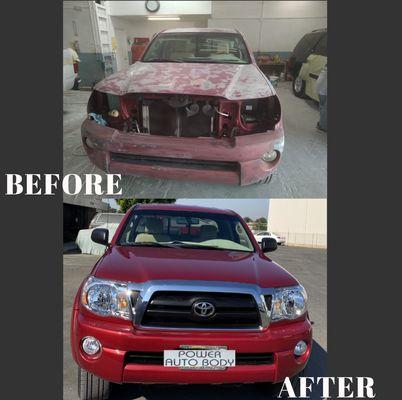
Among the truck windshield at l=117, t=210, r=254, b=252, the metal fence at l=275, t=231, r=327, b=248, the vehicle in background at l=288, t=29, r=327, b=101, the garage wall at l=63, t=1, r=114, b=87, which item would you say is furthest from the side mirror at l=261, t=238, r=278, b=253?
the metal fence at l=275, t=231, r=327, b=248

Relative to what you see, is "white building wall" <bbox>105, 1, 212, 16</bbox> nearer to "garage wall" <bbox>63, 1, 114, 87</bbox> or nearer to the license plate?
"garage wall" <bbox>63, 1, 114, 87</bbox>

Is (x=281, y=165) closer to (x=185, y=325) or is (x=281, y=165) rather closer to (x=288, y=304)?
(x=288, y=304)

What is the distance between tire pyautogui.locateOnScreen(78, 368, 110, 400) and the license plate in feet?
2.10

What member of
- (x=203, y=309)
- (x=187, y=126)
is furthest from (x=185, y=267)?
(x=187, y=126)

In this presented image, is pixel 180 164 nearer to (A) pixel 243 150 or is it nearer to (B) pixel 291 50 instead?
(A) pixel 243 150

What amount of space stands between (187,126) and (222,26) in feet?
6.10

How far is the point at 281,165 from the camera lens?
5.71 m

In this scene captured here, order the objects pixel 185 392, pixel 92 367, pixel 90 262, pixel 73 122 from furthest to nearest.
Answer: pixel 90 262
pixel 73 122
pixel 185 392
pixel 92 367

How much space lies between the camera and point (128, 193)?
5934 mm

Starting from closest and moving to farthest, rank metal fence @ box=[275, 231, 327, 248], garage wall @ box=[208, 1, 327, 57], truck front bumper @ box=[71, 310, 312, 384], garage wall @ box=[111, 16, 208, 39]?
truck front bumper @ box=[71, 310, 312, 384] → garage wall @ box=[208, 1, 327, 57] → garage wall @ box=[111, 16, 208, 39] → metal fence @ box=[275, 231, 327, 248]

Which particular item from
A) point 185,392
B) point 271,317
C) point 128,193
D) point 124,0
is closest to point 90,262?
point 128,193

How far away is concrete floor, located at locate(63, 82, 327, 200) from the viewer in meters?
5.68

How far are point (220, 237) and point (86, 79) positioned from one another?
2887mm

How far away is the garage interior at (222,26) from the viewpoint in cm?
584
